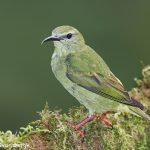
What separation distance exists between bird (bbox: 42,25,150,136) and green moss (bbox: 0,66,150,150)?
95 mm

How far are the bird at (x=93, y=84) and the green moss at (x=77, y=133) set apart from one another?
0.31ft

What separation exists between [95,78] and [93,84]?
2.8 inches

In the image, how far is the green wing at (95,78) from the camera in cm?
878

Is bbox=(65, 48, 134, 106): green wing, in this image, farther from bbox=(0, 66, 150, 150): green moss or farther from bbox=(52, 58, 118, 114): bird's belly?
bbox=(0, 66, 150, 150): green moss

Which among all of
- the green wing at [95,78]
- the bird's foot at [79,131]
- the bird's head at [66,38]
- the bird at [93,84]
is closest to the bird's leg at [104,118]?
the bird at [93,84]

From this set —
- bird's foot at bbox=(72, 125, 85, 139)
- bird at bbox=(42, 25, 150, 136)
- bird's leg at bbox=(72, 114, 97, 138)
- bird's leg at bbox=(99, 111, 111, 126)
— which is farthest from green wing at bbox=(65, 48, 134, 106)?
bird's foot at bbox=(72, 125, 85, 139)

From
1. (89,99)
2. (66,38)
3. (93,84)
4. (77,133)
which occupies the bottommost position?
(77,133)

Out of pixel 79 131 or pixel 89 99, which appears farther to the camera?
pixel 89 99

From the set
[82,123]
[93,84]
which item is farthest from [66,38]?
[82,123]

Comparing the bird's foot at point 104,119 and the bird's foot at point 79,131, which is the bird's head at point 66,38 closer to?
the bird's foot at point 104,119

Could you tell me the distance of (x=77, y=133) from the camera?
8.09 metres

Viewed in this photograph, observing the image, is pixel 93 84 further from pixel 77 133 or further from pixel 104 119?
pixel 77 133

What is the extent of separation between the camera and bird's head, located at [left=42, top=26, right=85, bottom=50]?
9.12 metres

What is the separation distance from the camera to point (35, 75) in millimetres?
14328
